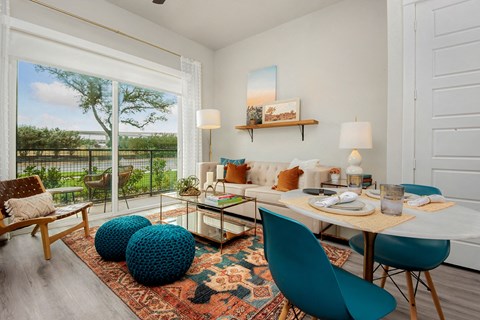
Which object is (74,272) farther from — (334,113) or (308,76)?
(308,76)

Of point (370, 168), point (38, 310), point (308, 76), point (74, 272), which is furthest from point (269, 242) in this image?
point (308, 76)

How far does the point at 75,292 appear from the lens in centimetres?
162

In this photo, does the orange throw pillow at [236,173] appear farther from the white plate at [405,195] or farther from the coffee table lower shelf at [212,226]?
the white plate at [405,195]

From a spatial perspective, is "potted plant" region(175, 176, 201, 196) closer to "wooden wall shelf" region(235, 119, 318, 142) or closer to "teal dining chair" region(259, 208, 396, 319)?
"wooden wall shelf" region(235, 119, 318, 142)

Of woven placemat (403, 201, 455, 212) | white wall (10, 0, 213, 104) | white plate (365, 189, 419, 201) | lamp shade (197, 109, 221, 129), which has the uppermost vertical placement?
white wall (10, 0, 213, 104)

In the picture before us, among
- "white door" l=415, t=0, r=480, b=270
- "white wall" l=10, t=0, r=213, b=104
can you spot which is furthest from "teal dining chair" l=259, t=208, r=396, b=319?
"white wall" l=10, t=0, r=213, b=104

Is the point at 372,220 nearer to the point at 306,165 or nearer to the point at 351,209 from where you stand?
the point at 351,209

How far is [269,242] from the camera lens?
0.95m

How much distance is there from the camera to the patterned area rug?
56.1 inches

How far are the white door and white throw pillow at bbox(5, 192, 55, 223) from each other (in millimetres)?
3636

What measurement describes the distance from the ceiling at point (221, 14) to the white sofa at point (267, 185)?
230 centimetres

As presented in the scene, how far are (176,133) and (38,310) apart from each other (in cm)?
325

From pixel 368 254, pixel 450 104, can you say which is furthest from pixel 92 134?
pixel 450 104

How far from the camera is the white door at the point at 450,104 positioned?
76.5 inches
